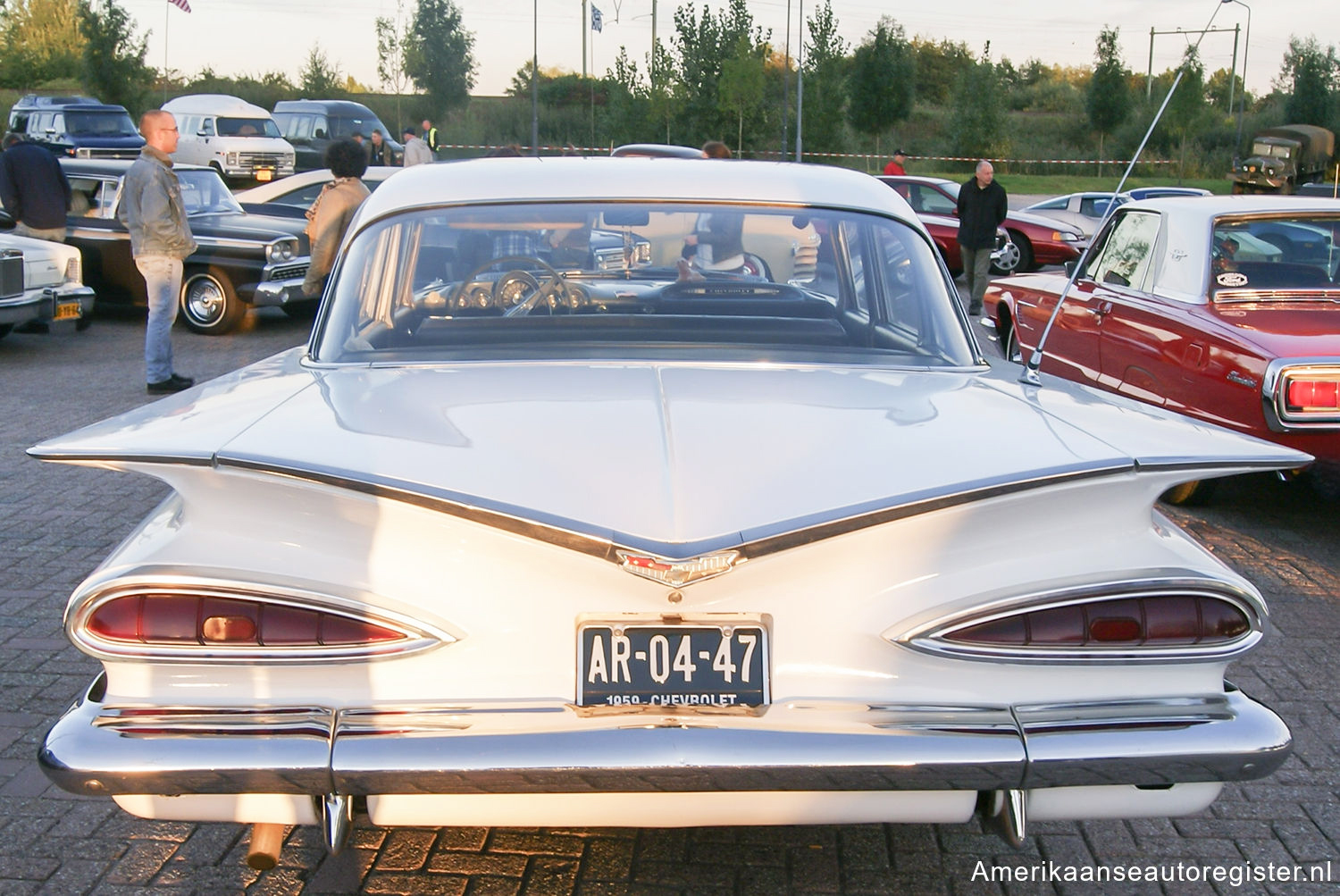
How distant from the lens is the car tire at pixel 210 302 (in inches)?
482

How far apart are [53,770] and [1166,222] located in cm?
637

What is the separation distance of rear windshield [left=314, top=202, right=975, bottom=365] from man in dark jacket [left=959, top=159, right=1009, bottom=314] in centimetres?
1041

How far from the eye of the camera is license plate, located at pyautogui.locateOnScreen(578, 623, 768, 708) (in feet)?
7.15

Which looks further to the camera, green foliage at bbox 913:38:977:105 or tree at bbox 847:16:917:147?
green foliage at bbox 913:38:977:105

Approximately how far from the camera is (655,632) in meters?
2.18

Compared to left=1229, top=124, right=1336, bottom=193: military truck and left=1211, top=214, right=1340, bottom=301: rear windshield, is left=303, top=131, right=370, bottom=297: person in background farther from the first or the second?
left=1229, top=124, right=1336, bottom=193: military truck

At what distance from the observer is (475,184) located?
3656 mm

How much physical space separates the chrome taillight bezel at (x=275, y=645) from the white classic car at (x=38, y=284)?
989cm

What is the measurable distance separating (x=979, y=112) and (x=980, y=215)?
33.5 metres

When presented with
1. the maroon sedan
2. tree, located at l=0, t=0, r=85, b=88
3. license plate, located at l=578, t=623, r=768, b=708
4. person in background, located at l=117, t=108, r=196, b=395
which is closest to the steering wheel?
license plate, located at l=578, t=623, r=768, b=708

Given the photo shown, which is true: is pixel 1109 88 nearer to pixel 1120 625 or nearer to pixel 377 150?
pixel 377 150

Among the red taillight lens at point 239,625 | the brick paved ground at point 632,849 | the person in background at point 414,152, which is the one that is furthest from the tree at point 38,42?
the red taillight lens at point 239,625

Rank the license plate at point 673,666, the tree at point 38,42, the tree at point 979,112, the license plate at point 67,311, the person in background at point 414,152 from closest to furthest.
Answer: the license plate at point 673,666, the license plate at point 67,311, the person in background at point 414,152, the tree at point 979,112, the tree at point 38,42

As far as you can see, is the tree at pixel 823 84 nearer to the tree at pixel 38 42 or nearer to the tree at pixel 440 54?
the tree at pixel 440 54
